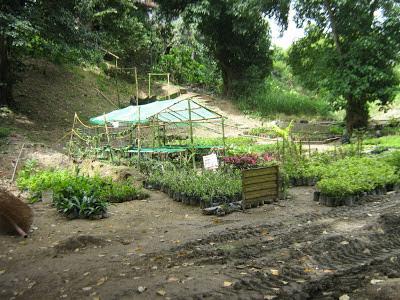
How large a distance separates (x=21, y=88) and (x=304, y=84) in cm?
1334

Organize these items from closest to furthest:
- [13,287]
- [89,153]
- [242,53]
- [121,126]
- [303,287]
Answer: [303,287] → [13,287] → [89,153] → [121,126] → [242,53]

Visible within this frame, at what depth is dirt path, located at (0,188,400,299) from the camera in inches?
164

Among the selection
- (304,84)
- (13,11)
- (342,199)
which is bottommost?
(342,199)

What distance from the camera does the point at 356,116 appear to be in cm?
1892

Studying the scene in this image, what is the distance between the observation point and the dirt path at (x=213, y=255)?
4.18m

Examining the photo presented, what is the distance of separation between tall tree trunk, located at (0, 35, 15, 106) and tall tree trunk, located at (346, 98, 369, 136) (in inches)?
563

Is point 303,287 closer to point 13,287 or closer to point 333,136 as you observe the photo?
point 13,287

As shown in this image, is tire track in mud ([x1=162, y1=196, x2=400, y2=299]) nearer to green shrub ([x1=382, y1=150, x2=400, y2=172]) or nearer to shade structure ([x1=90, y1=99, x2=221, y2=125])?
green shrub ([x1=382, y1=150, x2=400, y2=172])

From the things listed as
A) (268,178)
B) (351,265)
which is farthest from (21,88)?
(351,265)

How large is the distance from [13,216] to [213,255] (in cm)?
350

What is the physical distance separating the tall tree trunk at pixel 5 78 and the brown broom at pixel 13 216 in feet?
37.4

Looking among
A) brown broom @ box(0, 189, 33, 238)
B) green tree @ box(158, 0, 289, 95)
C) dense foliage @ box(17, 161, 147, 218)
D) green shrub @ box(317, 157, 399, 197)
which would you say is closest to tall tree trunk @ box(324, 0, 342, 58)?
green tree @ box(158, 0, 289, 95)

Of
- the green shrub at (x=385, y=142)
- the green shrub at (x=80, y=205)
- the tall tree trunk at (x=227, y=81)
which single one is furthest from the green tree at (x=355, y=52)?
the green shrub at (x=80, y=205)

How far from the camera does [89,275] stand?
475cm
